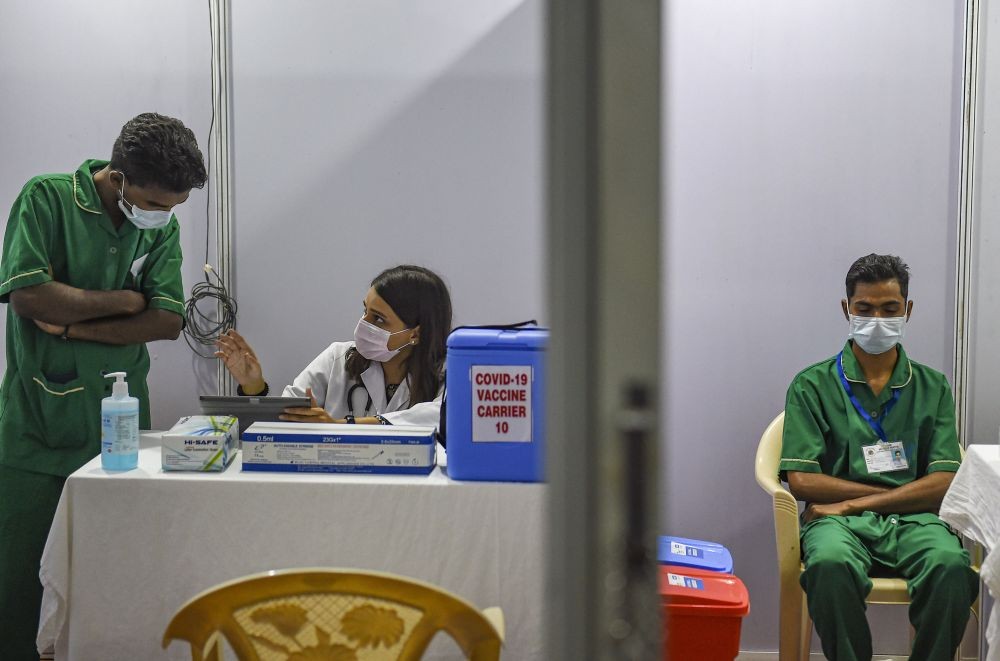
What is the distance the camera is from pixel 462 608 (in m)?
1.65

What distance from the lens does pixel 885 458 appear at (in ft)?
10.2

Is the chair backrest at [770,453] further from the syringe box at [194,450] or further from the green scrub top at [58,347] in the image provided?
the green scrub top at [58,347]

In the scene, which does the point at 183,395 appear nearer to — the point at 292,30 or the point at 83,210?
the point at 83,210

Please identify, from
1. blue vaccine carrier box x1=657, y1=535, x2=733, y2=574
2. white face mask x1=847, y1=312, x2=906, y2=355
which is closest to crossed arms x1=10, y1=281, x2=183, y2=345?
blue vaccine carrier box x1=657, y1=535, x2=733, y2=574

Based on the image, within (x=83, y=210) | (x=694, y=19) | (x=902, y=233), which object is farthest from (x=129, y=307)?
(x=902, y=233)

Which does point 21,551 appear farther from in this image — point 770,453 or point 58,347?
point 770,453

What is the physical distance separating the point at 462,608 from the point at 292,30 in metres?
2.73

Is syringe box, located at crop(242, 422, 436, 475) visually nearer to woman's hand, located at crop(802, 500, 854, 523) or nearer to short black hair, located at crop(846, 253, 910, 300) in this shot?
woman's hand, located at crop(802, 500, 854, 523)

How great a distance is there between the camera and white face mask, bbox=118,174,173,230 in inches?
111

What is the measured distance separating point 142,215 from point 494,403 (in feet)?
4.52

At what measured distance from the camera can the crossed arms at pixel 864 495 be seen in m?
3.04

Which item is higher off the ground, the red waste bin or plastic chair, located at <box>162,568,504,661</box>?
plastic chair, located at <box>162,568,504,661</box>

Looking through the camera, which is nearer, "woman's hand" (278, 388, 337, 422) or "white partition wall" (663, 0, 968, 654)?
"woman's hand" (278, 388, 337, 422)

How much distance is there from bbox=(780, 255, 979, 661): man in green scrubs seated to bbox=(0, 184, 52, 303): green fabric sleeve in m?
2.42
